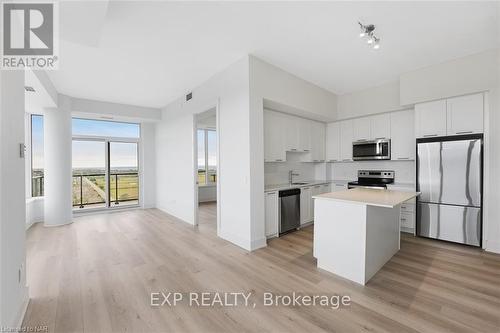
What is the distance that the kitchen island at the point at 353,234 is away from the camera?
2396mm

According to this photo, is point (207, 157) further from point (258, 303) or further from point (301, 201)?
point (258, 303)

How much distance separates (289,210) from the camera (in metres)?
4.20

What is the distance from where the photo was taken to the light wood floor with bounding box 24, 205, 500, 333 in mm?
1836

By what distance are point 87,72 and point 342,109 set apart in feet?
17.5

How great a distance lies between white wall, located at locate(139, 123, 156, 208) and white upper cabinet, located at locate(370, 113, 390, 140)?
6.21 metres

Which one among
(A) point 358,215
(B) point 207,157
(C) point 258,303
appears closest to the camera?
(C) point 258,303

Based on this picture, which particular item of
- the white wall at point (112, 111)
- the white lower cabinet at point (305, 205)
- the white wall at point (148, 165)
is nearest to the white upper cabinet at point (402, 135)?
the white lower cabinet at point (305, 205)

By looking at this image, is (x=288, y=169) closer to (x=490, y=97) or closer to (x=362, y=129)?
Answer: (x=362, y=129)

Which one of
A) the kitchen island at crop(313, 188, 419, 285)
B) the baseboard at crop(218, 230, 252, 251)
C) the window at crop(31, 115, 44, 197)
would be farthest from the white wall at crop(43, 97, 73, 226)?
the kitchen island at crop(313, 188, 419, 285)

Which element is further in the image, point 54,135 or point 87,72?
point 54,135

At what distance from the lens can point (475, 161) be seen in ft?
10.8

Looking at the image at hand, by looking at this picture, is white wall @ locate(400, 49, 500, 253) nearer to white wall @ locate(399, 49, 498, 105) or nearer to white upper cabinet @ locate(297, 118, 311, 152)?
white wall @ locate(399, 49, 498, 105)

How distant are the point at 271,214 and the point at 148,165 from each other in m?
4.77

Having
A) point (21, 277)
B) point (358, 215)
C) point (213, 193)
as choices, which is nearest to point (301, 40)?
point (358, 215)
